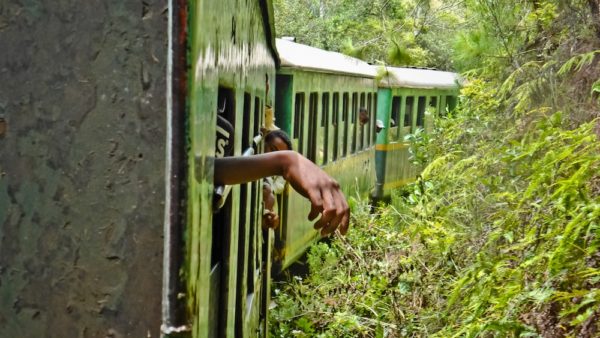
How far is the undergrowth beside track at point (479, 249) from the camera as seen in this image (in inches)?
151

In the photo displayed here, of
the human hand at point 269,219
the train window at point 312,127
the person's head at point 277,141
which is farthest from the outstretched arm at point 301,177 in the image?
the train window at point 312,127

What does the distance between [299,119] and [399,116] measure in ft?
25.7

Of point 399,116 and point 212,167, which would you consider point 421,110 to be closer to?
point 399,116

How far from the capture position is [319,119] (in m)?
10.1

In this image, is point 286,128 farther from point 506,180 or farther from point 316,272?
point 506,180

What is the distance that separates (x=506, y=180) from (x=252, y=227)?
2.65 metres

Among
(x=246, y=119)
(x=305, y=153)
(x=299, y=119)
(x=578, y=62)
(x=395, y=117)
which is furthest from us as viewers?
(x=395, y=117)

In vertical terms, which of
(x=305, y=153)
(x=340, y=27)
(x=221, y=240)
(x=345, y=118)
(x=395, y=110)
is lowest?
Result: (x=395, y=110)

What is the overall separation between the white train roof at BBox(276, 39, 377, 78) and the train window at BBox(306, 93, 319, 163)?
37cm

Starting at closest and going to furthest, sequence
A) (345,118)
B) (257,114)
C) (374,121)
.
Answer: (257,114), (345,118), (374,121)

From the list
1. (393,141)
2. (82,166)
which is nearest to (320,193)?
(82,166)

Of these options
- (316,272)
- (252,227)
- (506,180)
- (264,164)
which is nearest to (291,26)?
(316,272)

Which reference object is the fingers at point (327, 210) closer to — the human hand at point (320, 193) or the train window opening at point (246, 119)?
the human hand at point (320, 193)

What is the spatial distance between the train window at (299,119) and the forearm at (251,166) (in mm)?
6617
